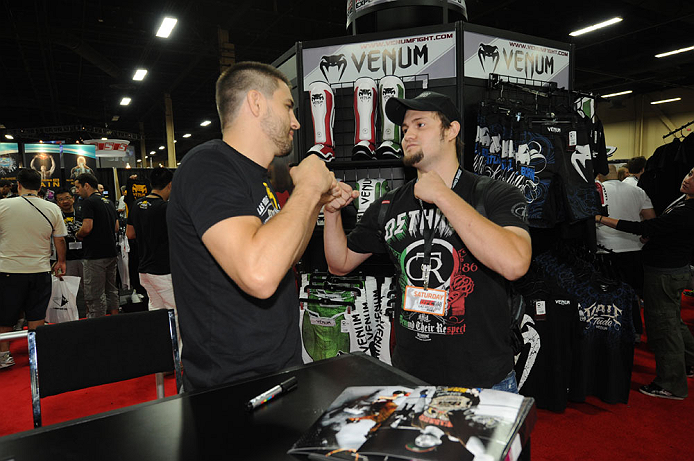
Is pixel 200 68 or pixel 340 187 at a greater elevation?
pixel 200 68

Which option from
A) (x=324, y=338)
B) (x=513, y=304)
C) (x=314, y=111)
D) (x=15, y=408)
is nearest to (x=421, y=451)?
(x=513, y=304)

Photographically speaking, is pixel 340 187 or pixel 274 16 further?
pixel 274 16

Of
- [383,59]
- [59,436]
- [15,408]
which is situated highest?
[383,59]

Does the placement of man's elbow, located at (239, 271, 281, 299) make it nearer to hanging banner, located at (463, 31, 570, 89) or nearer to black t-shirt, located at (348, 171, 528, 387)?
black t-shirt, located at (348, 171, 528, 387)

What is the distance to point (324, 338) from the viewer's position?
2725 mm

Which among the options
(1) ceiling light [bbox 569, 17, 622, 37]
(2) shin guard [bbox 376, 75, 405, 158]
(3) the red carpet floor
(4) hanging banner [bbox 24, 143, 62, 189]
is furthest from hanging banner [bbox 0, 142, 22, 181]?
(1) ceiling light [bbox 569, 17, 622, 37]

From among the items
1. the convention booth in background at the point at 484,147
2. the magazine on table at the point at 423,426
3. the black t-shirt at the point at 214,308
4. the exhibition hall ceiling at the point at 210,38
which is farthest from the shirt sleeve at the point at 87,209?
the magazine on table at the point at 423,426

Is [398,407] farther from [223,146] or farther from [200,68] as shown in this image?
[200,68]

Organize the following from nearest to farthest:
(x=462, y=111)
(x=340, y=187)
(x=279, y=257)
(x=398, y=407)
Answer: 1. (x=398, y=407)
2. (x=279, y=257)
3. (x=340, y=187)
4. (x=462, y=111)

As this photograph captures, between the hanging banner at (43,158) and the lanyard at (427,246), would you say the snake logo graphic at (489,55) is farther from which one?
the hanging banner at (43,158)

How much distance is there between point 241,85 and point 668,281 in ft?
10.8

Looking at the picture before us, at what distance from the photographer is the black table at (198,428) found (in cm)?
78

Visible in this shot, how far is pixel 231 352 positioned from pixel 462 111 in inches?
79.8

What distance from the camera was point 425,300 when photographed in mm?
1493
